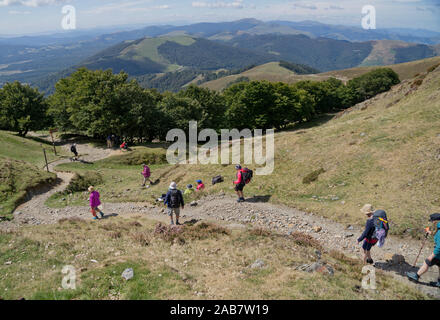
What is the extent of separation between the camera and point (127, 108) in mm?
56531

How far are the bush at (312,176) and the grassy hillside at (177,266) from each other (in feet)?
30.1

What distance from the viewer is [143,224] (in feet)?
63.0

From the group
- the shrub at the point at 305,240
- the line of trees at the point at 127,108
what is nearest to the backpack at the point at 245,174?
the shrub at the point at 305,240

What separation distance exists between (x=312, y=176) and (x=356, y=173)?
3.63 meters

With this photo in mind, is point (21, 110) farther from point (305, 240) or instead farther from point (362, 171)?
point (362, 171)

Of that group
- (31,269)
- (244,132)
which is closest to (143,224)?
(31,269)

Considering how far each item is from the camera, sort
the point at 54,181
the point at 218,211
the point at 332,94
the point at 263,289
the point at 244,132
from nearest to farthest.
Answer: the point at 263,289
the point at 218,211
the point at 54,181
the point at 244,132
the point at 332,94

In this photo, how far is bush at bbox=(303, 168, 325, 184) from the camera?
24.2m

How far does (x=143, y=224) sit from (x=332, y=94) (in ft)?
376

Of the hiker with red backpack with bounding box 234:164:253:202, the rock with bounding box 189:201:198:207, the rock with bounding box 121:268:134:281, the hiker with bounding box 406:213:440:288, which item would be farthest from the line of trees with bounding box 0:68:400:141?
the hiker with bounding box 406:213:440:288

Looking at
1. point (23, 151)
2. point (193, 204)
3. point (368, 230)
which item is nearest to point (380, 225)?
point (368, 230)

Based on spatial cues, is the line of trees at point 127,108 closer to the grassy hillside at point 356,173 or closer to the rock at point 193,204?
the grassy hillside at point 356,173

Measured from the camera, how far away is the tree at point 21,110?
60.0 meters
